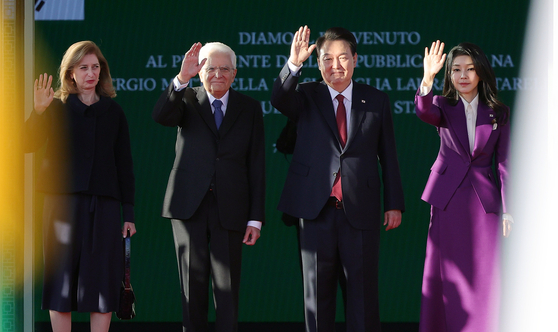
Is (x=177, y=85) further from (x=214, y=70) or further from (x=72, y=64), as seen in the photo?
(x=72, y=64)

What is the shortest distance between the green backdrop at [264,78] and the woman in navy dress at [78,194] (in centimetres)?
152

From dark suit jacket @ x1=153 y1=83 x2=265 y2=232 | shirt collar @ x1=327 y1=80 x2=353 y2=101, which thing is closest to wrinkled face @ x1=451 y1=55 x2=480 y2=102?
shirt collar @ x1=327 y1=80 x2=353 y2=101

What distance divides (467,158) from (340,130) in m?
0.76

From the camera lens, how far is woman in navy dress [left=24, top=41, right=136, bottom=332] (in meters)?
3.58

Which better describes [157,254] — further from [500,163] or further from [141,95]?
[500,163]

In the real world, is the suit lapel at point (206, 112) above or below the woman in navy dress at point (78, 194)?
above

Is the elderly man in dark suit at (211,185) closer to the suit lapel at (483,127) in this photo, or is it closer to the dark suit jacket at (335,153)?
the dark suit jacket at (335,153)

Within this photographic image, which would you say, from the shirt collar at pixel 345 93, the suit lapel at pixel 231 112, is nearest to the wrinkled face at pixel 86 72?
the suit lapel at pixel 231 112

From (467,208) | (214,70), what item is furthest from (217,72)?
(467,208)

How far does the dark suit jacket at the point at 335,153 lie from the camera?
338 centimetres

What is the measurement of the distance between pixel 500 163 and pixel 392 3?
1.92m

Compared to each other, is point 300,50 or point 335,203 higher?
point 300,50

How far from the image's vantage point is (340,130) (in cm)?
348

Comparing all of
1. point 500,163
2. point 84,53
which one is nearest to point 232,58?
point 84,53
